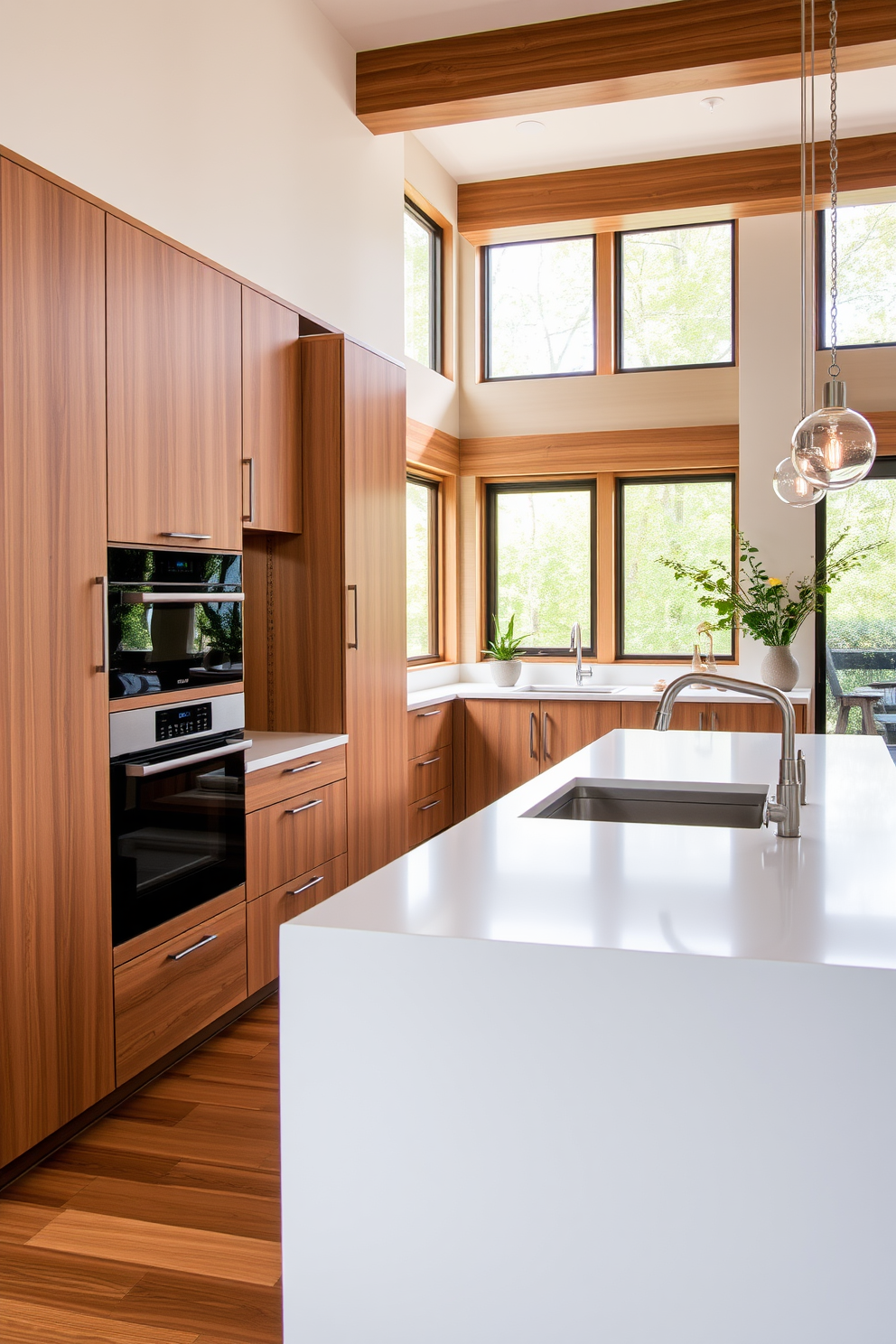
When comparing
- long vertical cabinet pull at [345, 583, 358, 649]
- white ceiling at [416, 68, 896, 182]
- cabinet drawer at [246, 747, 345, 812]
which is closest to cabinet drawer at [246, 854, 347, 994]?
cabinet drawer at [246, 747, 345, 812]

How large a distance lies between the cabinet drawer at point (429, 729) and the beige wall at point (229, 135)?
1.77m

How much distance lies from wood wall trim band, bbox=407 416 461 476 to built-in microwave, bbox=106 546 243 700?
2.76m

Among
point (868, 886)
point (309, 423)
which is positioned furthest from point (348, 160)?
point (868, 886)

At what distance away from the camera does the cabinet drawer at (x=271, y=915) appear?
3443mm

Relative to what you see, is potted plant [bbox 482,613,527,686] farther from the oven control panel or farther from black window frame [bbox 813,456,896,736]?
the oven control panel

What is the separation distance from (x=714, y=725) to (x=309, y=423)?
277 centimetres

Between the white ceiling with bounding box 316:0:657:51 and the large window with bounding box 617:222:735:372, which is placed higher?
the white ceiling with bounding box 316:0:657:51

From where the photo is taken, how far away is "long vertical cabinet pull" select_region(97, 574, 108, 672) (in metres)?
2.68

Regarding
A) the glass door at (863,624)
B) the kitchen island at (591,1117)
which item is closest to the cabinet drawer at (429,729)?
the glass door at (863,624)

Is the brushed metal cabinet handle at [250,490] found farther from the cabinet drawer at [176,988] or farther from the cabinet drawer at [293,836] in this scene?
the cabinet drawer at [176,988]

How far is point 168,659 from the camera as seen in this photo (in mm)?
2988

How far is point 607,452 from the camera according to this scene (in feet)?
21.1

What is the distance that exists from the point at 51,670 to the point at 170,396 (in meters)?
0.91

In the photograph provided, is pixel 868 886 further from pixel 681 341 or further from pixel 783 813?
pixel 681 341
